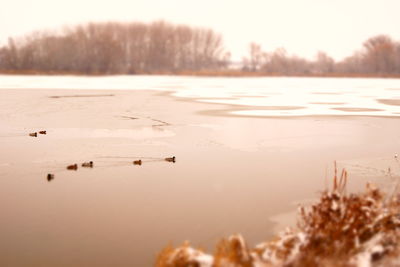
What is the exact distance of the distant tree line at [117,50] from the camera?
181 feet

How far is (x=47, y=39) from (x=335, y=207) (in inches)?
2428

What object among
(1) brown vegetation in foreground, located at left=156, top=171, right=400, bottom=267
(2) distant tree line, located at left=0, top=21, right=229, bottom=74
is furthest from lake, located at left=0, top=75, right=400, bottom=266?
(2) distant tree line, located at left=0, top=21, right=229, bottom=74

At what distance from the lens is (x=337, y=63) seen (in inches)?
2825

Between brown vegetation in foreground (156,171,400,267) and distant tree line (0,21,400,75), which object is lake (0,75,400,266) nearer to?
brown vegetation in foreground (156,171,400,267)

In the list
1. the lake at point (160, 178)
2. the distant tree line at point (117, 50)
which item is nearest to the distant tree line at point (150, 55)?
the distant tree line at point (117, 50)

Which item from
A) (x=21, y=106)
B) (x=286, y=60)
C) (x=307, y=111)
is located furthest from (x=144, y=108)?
(x=286, y=60)

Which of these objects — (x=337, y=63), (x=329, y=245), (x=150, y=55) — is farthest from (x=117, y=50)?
(x=329, y=245)

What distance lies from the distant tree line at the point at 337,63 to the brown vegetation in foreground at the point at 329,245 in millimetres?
62071

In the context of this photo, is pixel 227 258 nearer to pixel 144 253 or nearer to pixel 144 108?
pixel 144 253

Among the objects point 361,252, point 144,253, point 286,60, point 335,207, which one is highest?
point 286,60

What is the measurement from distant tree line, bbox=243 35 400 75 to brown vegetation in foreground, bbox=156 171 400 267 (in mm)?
62071

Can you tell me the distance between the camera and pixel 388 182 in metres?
5.60

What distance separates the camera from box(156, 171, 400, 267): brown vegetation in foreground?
117 inches

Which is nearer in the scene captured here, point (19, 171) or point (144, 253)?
point (144, 253)
